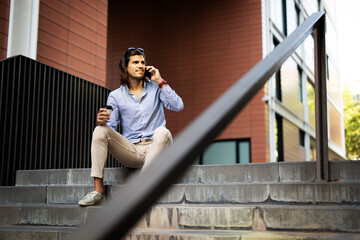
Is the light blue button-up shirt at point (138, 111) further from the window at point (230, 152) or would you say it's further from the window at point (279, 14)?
the window at point (279, 14)

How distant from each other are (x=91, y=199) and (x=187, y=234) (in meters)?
0.91

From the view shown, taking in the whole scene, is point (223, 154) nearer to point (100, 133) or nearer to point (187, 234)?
point (100, 133)

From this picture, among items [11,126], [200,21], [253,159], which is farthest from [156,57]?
[11,126]

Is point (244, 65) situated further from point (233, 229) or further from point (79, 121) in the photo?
point (233, 229)

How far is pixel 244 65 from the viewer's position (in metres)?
10.9

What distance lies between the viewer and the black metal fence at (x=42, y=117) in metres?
4.45

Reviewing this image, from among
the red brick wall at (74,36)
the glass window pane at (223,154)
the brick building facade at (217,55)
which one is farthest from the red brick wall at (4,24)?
the glass window pane at (223,154)

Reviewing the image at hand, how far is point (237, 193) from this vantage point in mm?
2852

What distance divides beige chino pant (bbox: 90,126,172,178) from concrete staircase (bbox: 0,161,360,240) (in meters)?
0.21

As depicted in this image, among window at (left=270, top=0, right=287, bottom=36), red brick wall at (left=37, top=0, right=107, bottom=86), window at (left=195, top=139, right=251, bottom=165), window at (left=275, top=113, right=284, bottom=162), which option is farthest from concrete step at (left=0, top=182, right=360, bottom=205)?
window at (left=270, top=0, right=287, bottom=36)

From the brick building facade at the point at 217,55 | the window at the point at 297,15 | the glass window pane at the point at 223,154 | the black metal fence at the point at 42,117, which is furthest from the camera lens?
the window at the point at 297,15

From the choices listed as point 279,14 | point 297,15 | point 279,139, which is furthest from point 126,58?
point 297,15

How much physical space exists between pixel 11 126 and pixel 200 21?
8.08 meters

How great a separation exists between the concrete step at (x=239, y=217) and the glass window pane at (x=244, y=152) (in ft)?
26.3
